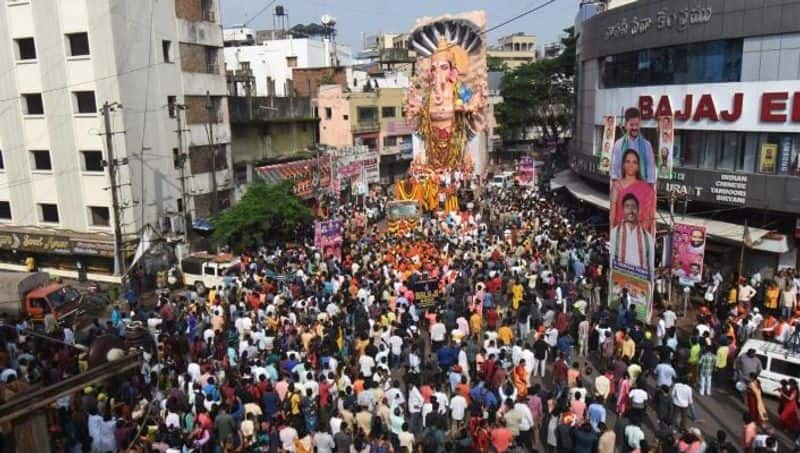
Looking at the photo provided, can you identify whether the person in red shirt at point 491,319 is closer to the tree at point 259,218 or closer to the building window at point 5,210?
the tree at point 259,218

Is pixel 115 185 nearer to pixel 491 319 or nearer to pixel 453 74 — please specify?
pixel 491 319

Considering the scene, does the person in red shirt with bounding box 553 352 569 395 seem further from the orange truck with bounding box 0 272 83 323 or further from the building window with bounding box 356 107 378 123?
the building window with bounding box 356 107 378 123

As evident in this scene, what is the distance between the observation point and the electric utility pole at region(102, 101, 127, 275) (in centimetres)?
2236

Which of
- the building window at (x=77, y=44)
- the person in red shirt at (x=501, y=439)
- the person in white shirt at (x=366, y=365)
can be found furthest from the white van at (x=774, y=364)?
the building window at (x=77, y=44)

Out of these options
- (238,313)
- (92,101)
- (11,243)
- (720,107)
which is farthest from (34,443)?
(11,243)

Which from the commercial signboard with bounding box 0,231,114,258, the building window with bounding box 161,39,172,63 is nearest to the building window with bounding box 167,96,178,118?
the building window with bounding box 161,39,172,63

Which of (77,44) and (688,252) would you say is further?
(77,44)

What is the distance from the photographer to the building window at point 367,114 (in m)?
40.3

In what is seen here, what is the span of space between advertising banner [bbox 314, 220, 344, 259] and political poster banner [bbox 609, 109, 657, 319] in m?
9.02

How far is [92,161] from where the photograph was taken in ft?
80.1

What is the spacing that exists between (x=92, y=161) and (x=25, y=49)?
16.8 ft

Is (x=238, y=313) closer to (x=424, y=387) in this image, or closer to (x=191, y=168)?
(x=424, y=387)

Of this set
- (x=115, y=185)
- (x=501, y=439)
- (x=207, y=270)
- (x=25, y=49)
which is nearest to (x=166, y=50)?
(x=25, y=49)

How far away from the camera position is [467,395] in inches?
412
